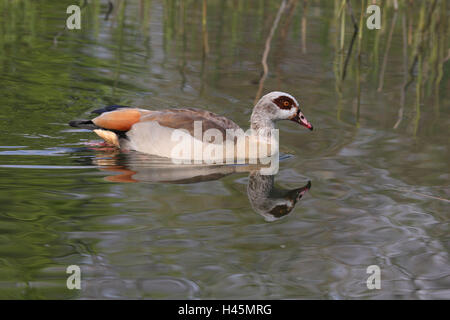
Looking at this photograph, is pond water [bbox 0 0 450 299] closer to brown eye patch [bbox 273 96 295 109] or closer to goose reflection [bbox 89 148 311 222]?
goose reflection [bbox 89 148 311 222]

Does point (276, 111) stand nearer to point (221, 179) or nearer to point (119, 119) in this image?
point (221, 179)

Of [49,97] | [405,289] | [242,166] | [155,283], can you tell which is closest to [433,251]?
[405,289]

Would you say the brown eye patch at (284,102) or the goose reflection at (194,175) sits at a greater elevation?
the brown eye patch at (284,102)

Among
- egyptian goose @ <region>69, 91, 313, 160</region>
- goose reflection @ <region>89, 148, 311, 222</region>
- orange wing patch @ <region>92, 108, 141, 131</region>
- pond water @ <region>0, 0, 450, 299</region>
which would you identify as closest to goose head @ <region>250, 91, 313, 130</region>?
egyptian goose @ <region>69, 91, 313, 160</region>

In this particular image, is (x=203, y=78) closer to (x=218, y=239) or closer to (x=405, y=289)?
(x=218, y=239)

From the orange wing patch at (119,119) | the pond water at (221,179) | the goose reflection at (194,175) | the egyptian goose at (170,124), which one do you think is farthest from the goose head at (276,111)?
the orange wing patch at (119,119)

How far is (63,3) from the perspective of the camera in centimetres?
1717

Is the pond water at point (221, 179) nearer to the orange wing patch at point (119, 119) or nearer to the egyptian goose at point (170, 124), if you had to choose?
the egyptian goose at point (170, 124)

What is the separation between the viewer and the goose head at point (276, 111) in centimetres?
886

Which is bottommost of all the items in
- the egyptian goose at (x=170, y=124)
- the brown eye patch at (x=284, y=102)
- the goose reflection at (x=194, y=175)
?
the goose reflection at (x=194, y=175)

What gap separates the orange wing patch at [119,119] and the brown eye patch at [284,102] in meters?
1.75

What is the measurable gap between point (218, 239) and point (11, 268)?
166cm

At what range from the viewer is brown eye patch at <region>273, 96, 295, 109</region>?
8844 millimetres

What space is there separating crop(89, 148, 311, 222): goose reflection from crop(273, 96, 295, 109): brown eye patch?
37.3 inches
